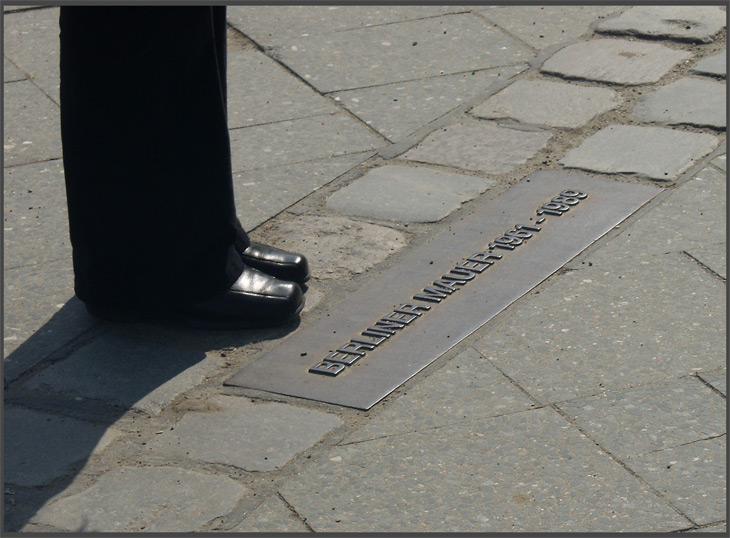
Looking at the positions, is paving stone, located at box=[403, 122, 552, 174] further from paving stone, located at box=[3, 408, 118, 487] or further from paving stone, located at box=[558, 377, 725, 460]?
paving stone, located at box=[3, 408, 118, 487]

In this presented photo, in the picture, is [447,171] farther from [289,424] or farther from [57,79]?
[57,79]

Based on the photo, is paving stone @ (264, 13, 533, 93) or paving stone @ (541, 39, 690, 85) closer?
paving stone @ (541, 39, 690, 85)

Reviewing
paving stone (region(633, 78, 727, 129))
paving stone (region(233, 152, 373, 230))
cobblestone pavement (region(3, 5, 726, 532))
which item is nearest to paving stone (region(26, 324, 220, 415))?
cobblestone pavement (region(3, 5, 726, 532))

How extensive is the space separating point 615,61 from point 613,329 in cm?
188

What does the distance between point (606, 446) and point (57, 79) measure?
9.69 feet

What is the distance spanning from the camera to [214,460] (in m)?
2.47

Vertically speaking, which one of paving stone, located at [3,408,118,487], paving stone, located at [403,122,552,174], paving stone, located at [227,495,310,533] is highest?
paving stone, located at [403,122,552,174]

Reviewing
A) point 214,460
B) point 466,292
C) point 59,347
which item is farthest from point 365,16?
point 214,460

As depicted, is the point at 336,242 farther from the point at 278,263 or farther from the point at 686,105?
the point at 686,105

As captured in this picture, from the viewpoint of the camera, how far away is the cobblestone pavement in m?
2.33

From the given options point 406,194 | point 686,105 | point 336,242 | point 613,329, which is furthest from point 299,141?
point 613,329

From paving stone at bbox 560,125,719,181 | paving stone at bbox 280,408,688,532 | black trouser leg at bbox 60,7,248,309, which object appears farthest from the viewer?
paving stone at bbox 560,125,719,181

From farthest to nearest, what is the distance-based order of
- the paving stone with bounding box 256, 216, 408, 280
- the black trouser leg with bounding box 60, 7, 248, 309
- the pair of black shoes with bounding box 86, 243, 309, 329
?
the paving stone with bounding box 256, 216, 408, 280 → the pair of black shoes with bounding box 86, 243, 309, 329 → the black trouser leg with bounding box 60, 7, 248, 309

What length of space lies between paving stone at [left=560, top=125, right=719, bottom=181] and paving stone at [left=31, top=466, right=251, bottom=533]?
1895 millimetres
